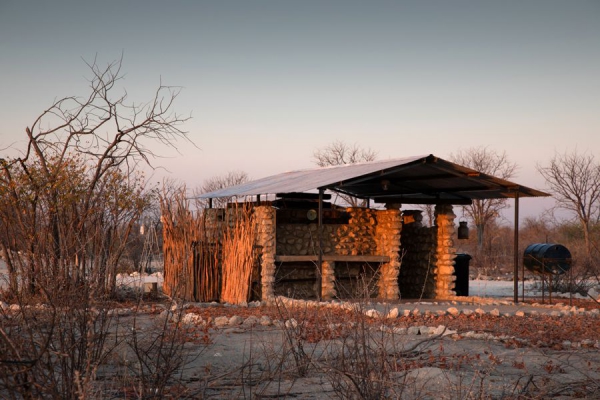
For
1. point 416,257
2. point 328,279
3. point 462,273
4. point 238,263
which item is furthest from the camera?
point 416,257

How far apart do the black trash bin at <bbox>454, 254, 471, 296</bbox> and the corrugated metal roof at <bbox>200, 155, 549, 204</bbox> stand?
1439 millimetres

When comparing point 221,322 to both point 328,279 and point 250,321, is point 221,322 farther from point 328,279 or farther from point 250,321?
point 328,279

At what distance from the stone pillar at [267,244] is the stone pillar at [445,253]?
3.87 metres

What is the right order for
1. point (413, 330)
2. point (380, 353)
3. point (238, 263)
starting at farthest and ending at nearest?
point (238, 263) → point (413, 330) → point (380, 353)

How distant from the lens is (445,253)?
46.5ft

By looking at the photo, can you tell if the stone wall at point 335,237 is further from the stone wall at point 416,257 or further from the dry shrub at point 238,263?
the dry shrub at point 238,263

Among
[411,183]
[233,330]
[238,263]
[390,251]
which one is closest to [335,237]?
[390,251]

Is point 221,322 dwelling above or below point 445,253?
below

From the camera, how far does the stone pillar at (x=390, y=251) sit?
536 inches

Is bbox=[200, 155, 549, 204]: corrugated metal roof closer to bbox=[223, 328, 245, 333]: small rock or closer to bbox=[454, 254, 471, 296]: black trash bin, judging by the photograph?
bbox=[454, 254, 471, 296]: black trash bin

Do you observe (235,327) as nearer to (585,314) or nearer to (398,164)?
(398,164)

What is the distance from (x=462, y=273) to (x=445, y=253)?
1.21 metres

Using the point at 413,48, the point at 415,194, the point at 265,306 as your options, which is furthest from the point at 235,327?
the point at 413,48

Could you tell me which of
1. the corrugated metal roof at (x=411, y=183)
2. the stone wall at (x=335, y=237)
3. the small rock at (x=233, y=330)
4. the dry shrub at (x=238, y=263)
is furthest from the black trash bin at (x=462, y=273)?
the small rock at (x=233, y=330)
